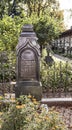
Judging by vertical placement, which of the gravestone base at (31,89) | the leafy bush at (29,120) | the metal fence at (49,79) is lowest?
the metal fence at (49,79)

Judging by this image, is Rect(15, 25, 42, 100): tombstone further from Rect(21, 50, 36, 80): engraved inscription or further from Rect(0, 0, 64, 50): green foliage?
Rect(0, 0, 64, 50): green foliage

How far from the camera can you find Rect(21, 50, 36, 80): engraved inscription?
9633 millimetres

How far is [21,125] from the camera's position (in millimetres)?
5875

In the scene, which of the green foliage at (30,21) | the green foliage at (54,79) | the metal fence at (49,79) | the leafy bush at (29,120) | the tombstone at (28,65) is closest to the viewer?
the leafy bush at (29,120)

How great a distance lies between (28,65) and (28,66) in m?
0.03

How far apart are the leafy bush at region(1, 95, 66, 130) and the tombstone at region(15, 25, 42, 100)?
10.7ft

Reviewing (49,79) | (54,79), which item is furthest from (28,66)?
(54,79)

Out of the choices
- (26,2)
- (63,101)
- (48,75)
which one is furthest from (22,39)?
(26,2)

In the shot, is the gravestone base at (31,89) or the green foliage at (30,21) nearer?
the gravestone base at (31,89)

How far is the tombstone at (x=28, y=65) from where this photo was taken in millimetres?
9539

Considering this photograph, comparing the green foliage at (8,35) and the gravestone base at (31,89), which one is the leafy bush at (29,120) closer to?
the gravestone base at (31,89)

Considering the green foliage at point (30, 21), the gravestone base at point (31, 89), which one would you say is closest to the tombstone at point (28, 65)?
the gravestone base at point (31, 89)

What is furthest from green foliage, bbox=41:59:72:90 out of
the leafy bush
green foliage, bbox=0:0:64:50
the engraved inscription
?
the leafy bush

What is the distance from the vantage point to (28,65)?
968 cm
